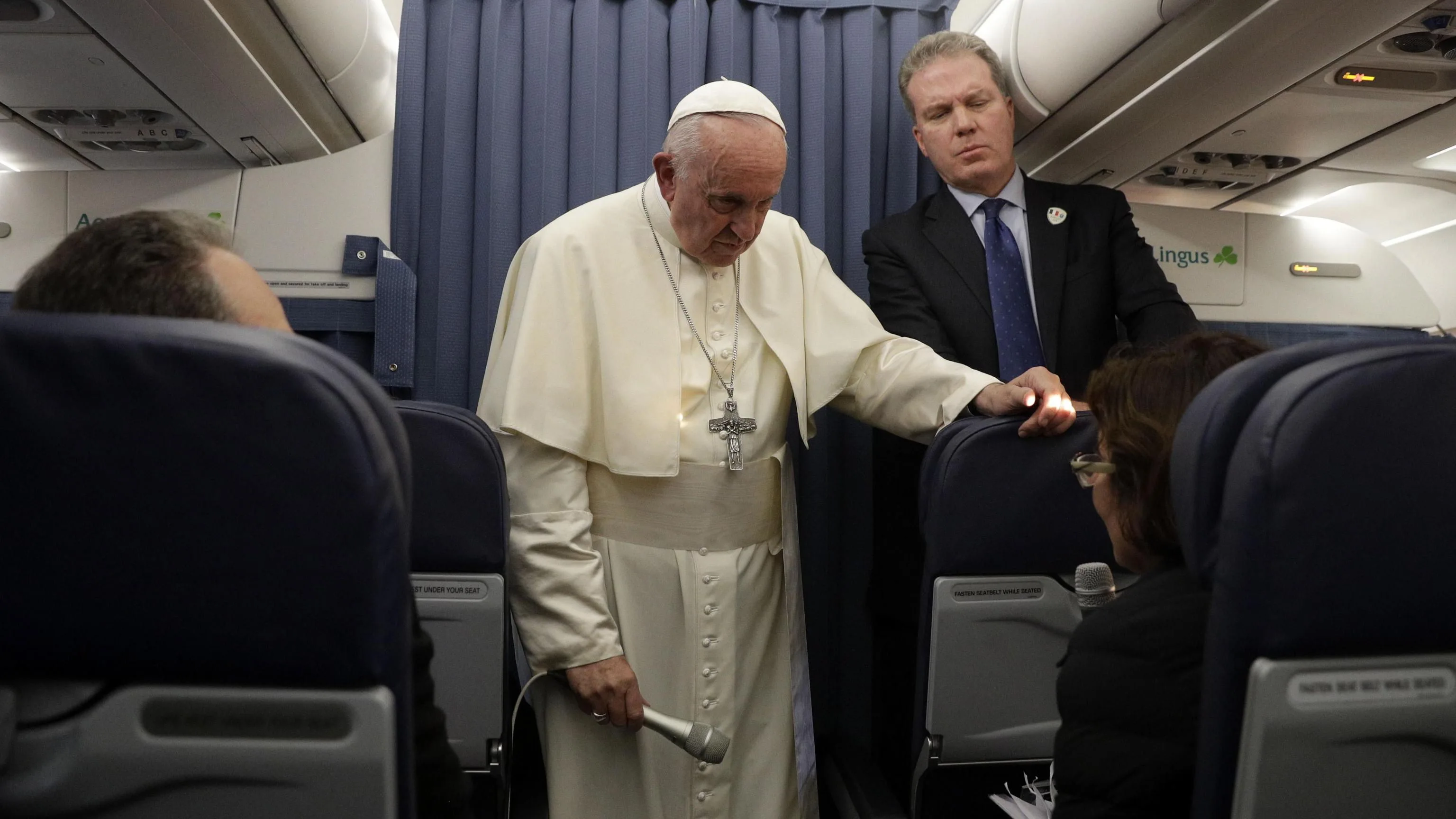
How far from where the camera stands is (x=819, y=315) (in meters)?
2.77

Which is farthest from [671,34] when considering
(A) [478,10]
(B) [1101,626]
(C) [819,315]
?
(B) [1101,626]

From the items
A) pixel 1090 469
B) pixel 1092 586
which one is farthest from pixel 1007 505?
pixel 1090 469

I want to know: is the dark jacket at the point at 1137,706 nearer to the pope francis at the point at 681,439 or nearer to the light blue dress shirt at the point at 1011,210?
the pope francis at the point at 681,439

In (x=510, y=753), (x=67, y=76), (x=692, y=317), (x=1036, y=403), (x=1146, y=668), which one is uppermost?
(x=67, y=76)

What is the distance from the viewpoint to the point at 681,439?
2.54 metres

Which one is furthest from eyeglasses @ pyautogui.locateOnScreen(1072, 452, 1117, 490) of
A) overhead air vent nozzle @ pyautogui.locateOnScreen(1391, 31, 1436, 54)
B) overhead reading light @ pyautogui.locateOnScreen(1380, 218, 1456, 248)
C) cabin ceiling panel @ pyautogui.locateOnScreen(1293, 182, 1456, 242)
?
overhead reading light @ pyautogui.locateOnScreen(1380, 218, 1456, 248)

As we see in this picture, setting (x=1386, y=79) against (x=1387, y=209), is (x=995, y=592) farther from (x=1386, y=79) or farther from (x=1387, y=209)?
(x=1387, y=209)

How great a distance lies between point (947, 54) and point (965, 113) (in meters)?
0.22

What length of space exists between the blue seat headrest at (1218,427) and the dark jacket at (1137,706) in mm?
221

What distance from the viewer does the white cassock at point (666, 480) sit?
2406 mm

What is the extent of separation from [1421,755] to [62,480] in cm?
147

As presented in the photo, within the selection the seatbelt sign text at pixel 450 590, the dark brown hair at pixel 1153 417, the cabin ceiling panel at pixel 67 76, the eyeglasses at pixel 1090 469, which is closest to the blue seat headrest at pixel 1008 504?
the eyeglasses at pixel 1090 469

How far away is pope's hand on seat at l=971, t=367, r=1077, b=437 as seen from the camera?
7.25ft

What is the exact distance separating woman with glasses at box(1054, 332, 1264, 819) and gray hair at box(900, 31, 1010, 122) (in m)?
1.83
